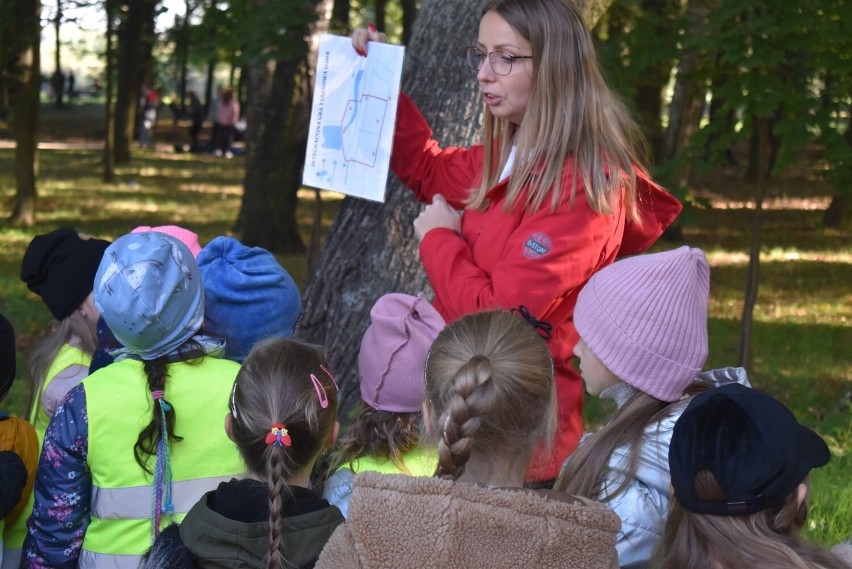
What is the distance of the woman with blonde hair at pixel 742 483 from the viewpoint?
2078 mm

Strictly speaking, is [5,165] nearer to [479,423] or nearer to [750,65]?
[750,65]

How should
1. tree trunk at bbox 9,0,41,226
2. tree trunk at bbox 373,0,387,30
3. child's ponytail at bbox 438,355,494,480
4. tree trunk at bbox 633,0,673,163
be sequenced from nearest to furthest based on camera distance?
child's ponytail at bbox 438,355,494,480
tree trunk at bbox 633,0,673,163
tree trunk at bbox 9,0,41,226
tree trunk at bbox 373,0,387,30

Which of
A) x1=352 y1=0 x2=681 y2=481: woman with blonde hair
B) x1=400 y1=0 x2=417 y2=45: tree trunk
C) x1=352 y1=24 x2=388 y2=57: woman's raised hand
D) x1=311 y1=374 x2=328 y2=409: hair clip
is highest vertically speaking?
x1=400 y1=0 x2=417 y2=45: tree trunk

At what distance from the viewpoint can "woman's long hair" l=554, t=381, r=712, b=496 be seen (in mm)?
2570

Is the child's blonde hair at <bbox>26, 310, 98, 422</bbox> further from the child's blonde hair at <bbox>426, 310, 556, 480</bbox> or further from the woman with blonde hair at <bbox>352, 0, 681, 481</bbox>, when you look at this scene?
the child's blonde hair at <bbox>426, 310, 556, 480</bbox>

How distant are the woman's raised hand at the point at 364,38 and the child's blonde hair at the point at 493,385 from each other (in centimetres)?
159

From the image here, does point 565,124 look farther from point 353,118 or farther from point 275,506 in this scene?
point 275,506

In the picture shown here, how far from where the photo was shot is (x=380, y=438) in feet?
9.55

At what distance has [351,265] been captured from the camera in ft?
16.6

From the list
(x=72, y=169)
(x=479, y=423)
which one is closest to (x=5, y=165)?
(x=72, y=169)

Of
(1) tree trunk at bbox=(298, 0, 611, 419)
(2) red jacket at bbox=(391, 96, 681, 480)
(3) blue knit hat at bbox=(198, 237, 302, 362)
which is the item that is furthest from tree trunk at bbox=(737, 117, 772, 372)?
(3) blue knit hat at bbox=(198, 237, 302, 362)

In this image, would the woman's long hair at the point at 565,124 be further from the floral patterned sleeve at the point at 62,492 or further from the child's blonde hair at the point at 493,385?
the floral patterned sleeve at the point at 62,492

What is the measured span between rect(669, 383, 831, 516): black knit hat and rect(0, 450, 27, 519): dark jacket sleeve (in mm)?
1749

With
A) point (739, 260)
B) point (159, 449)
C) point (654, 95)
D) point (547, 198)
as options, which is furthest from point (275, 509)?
point (654, 95)
